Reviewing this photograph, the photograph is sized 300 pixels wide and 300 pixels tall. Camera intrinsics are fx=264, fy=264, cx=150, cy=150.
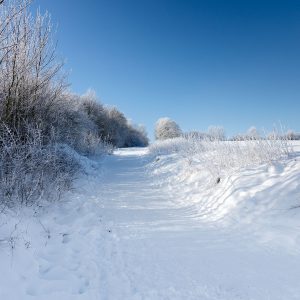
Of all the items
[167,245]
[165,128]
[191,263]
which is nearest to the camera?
[191,263]

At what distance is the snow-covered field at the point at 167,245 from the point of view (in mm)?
2953

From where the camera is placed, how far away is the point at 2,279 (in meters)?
2.85

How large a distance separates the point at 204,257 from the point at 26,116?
7.09m

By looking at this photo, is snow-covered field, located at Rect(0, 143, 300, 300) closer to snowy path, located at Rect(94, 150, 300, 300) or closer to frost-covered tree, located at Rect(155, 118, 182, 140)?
snowy path, located at Rect(94, 150, 300, 300)

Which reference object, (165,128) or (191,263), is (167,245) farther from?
(165,128)

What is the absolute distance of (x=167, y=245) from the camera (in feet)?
13.8

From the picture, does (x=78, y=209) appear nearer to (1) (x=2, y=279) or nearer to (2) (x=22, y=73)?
(1) (x=2, y=279)

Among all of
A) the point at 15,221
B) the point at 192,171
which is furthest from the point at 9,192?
the point at 192,171

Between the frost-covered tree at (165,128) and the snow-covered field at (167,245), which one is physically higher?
the frost-covered tree at (165,128)

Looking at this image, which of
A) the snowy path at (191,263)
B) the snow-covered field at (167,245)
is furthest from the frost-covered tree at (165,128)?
the snowy path at (191,263)

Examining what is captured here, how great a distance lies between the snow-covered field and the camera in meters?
2.95

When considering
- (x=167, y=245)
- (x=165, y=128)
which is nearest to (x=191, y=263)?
(x=167, y=245)

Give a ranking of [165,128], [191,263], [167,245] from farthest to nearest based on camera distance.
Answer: [165,128] → [167,245] → [191,263]

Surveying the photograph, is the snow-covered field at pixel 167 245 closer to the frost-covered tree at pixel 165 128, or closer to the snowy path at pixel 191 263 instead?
the snowy path at pixel 191 263
